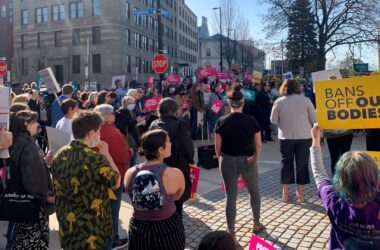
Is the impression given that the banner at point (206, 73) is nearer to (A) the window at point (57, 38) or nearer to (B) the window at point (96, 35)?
(B) the window at point (96, 35)

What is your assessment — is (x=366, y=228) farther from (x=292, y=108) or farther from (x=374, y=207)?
(x=292, y=108)

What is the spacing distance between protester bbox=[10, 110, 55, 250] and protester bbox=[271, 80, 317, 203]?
379cm

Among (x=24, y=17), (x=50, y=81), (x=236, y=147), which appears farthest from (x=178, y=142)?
(x=24, y=17)

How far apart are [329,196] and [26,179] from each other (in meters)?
2.54

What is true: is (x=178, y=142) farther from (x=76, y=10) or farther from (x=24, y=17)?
(x=24, y=17)

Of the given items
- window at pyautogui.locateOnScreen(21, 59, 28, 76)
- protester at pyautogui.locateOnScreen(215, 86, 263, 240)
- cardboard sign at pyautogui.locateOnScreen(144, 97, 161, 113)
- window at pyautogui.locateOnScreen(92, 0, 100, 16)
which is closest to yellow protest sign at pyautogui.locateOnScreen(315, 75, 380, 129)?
protester at pyautogui.locateOnScreen(215, 86, 263, 240)

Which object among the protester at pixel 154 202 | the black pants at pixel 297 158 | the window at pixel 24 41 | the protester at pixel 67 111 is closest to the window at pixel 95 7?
the window at pixel 24 41

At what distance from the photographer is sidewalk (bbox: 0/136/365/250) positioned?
5.15 meters

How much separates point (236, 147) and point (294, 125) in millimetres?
1712

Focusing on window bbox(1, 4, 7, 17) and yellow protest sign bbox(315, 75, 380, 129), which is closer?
yellow protest sign bbox(315, 75, 380, 129)

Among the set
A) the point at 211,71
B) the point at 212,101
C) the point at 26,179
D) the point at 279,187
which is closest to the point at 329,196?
the point at 26,179

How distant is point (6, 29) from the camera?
199ft

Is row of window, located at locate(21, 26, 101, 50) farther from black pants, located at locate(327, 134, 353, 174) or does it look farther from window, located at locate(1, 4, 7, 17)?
black pants, located at locate(327, 134, 353, 174)

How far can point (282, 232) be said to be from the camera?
211 inches
